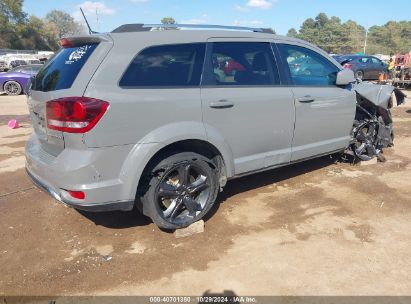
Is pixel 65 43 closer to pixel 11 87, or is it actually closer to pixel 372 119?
pixel 372 119

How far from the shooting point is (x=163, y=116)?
11.1 feet

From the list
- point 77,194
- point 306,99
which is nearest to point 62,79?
point 77,194

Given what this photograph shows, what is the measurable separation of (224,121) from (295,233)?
4.17 ft

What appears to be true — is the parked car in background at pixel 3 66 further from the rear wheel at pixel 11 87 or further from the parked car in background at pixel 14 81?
the rear wheel at pixel 11 87

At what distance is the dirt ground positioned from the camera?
119 inches

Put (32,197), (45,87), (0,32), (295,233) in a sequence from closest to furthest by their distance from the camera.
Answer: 1. (45,87)
2. (295,233)
3. (32,197)
4. (0,32)

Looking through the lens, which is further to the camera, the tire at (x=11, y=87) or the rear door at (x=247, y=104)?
the tire at (x=11, y=87)

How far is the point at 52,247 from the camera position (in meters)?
3.61

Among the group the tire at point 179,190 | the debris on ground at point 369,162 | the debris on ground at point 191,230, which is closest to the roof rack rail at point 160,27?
the tire at point 179,190

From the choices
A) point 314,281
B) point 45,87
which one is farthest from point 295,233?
point 45,87

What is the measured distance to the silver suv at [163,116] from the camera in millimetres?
3152

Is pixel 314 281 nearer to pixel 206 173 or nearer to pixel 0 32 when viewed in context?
pixel 206 173

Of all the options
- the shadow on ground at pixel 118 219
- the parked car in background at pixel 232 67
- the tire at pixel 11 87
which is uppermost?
the parked car in background at pixel 232 67

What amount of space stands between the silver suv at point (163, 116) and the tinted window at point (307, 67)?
1.0 inches
